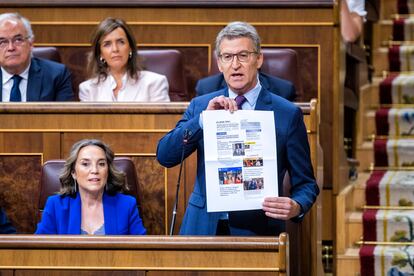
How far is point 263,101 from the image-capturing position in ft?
9.95

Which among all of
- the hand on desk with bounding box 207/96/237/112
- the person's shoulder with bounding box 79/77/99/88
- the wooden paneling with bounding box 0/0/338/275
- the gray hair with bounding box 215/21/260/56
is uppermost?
the wooden paneling with bounding box 0/0/338/275

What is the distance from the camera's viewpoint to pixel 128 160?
3734 millimetres

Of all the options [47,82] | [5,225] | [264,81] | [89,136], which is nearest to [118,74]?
[47,82]

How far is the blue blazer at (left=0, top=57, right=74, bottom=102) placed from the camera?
4363 mm

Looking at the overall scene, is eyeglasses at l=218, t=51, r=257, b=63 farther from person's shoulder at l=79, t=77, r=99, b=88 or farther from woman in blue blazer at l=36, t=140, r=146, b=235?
person's shoulder at l=79, t=77, r=99, b=88

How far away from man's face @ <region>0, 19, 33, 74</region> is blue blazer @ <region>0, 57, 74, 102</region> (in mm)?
56

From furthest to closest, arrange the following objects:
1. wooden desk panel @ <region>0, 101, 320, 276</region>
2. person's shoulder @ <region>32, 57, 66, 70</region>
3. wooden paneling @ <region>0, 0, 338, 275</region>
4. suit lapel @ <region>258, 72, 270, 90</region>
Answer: wooden paneling @ <region>0, 0, 338, 275</region> → person's shoulder @ <region>32, 57, 66, 70</region> → suit lapel @ <region>258, 72, 270, 90</region> → wooden desk panel @ <region>0, 101, 320, 276</region>

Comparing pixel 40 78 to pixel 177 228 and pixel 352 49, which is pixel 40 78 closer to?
pixel 177 228

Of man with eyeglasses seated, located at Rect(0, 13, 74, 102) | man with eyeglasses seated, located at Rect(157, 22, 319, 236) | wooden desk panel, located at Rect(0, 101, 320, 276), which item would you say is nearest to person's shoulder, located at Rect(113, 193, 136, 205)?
wooden desk panel, located at Rect(0, 101, 320, 276)

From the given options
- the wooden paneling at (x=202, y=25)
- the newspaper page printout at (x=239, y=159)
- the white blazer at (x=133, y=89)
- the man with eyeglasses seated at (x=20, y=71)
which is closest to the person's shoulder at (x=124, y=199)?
the newspaper page printout at (x=239, y=159)

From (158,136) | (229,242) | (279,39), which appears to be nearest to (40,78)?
(158,136)

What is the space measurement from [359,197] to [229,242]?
5.89 ft

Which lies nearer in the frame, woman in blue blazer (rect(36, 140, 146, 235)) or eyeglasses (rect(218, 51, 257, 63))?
eyeglasses (rect(218, 51, 257, 63))

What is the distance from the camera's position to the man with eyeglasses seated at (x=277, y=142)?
2.99m
